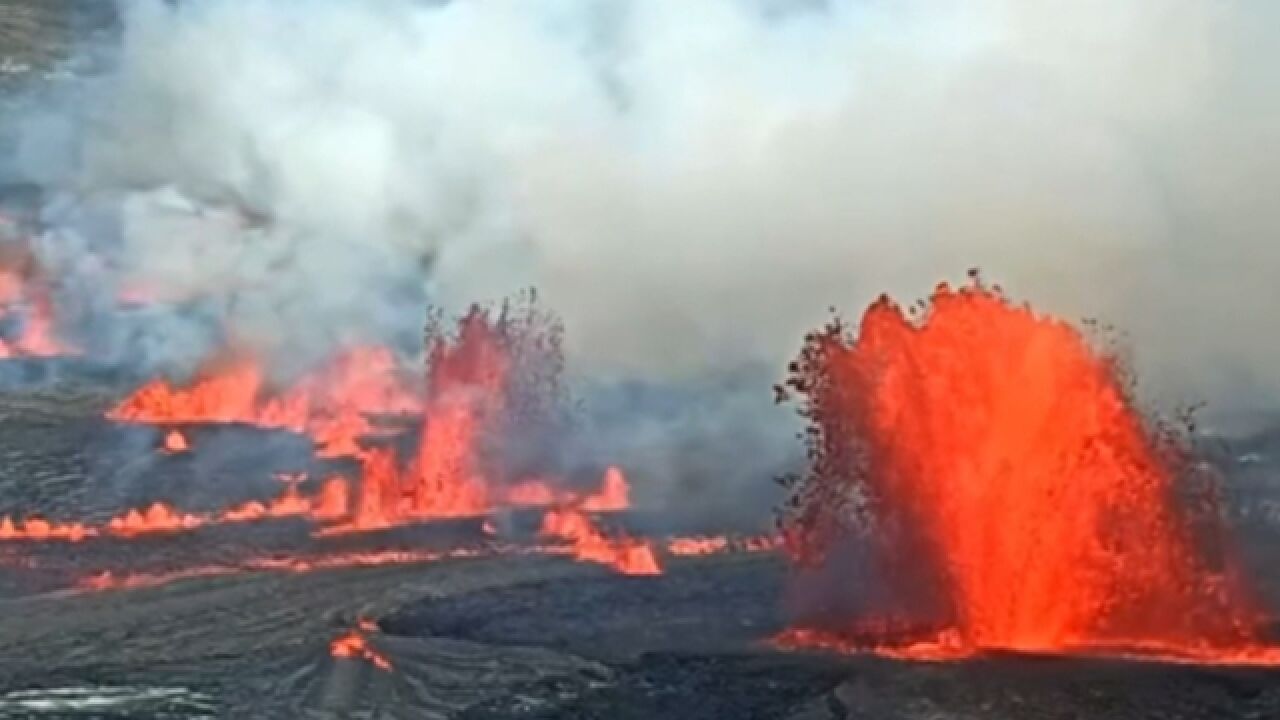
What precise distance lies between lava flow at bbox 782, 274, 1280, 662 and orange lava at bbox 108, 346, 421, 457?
884 inches

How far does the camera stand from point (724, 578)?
1359 inches

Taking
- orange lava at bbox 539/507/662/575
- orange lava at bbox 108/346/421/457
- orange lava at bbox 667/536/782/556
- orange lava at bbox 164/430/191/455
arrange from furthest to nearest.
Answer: orange lava at bbox 108/346/421/457, orange lava at bbox 164/430/191/455, orange lava at bbox 667/536/782/556, orange lava at bbox 539/507/662/575

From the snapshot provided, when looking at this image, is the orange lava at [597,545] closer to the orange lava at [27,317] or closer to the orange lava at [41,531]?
the orange lava at [41,531]

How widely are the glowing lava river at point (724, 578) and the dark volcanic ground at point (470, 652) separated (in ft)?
0.26

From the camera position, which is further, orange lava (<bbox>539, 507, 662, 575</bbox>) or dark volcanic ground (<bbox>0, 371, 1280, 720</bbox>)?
orange lava (<bbox>539, 507, 662, 575</bbox>)

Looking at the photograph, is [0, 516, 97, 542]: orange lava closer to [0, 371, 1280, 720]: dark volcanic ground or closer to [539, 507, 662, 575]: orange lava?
[0, 371, 1280, 720]: dark volcanic ground

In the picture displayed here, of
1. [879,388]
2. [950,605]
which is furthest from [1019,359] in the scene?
[950,605]

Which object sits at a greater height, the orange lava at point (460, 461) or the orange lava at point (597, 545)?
the orange lava at point (460, 461)

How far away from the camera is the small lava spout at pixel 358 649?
91.2 feet

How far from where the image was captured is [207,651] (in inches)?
1133

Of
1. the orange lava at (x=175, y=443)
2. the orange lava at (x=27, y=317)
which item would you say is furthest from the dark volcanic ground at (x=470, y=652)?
the orange lava at (x=27, y=317)

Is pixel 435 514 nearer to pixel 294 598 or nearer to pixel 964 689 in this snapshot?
pixel 294 598

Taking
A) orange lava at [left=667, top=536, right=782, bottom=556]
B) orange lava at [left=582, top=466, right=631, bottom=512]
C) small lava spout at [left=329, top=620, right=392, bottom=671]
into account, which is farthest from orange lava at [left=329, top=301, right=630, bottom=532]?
small lava spout at [left=329, top=620, right=392, bottom=671]

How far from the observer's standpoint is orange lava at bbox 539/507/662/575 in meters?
35.4
